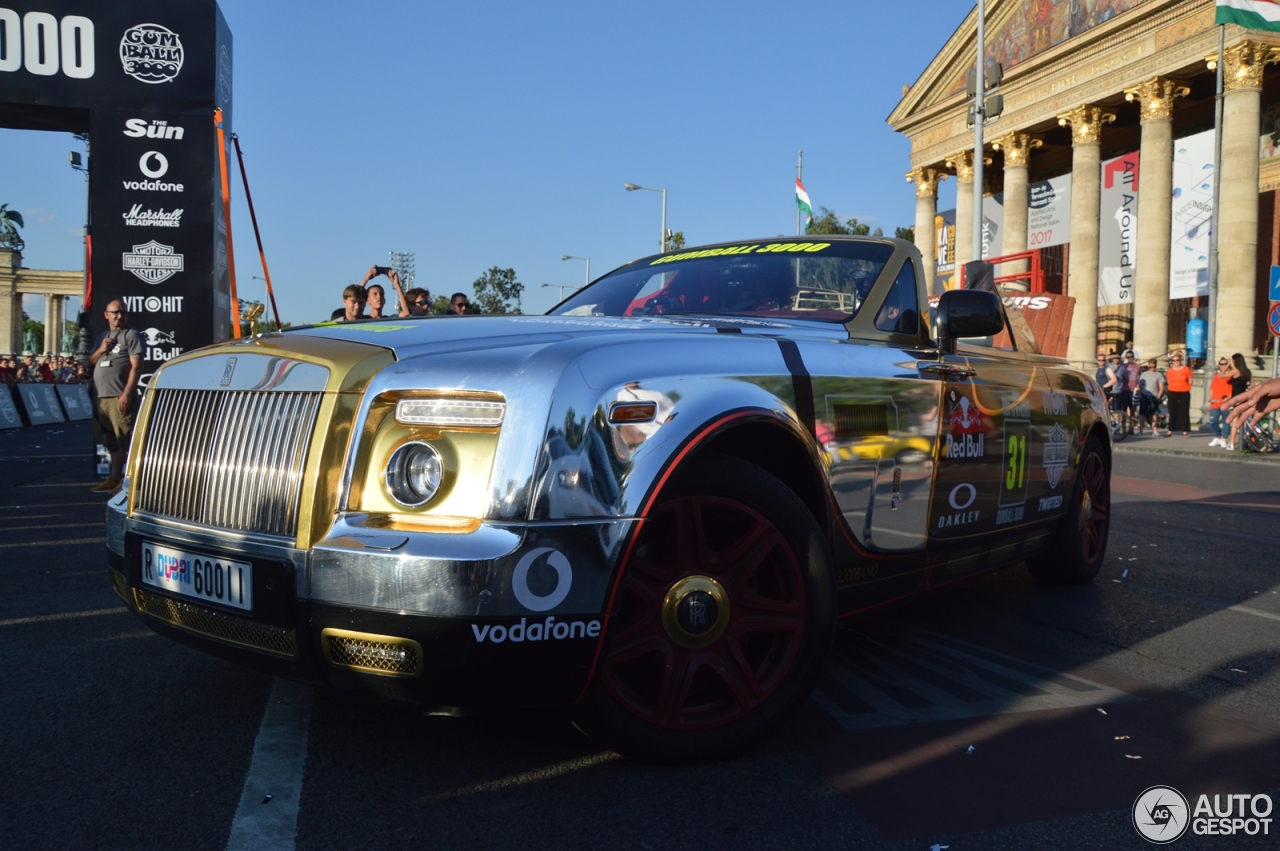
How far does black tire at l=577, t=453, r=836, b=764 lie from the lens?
263 cm

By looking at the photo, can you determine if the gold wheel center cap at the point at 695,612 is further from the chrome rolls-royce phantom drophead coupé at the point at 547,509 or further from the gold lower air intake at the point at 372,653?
the gold lower air intake at the point at 372,653

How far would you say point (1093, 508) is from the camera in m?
5.58

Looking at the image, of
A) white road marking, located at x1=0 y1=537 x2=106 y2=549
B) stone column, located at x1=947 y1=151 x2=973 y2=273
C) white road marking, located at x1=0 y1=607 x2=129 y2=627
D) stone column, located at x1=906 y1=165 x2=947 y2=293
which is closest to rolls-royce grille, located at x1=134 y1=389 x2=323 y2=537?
white road marking, located at x1=0 y1=607 x2=129 y2=627

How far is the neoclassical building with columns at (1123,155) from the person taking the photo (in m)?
28.8

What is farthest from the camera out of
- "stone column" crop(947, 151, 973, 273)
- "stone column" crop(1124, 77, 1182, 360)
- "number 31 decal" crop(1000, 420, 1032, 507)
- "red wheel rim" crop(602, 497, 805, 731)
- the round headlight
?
"stone column" crop(947, 151, 973, 273)

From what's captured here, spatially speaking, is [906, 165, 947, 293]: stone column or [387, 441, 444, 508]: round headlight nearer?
[387, 441, 444, 508]: round headlight

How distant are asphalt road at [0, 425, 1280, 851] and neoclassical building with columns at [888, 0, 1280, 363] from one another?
93.2ft

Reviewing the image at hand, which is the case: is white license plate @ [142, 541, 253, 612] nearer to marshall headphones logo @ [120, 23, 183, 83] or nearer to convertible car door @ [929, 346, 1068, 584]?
convertible car door @ [929, 346, 1068, 584]

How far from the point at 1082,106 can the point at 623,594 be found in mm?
37639

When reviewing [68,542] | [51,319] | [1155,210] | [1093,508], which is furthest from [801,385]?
[51,319]

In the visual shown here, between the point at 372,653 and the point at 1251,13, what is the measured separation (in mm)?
25048

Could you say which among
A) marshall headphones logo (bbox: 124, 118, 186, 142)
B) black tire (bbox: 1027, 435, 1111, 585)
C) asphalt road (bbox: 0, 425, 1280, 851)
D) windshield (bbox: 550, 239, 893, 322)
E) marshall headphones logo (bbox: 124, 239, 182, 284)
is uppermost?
marshall headphones logo (bbox: 124, 118, 186, 142)

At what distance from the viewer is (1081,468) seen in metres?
5.30

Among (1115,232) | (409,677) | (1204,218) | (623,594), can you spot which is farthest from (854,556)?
(1115,232)
